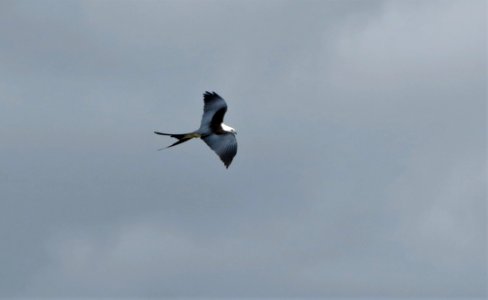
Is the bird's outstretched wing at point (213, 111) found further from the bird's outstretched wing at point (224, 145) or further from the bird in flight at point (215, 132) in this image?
the bird's outstretched wing at point (224, 145)

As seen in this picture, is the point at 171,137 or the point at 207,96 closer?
the point at 171,137

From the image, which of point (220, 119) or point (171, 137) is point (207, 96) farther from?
Result: point (171, 137)

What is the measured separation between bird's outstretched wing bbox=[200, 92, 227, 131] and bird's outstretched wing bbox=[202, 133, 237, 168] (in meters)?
0.57

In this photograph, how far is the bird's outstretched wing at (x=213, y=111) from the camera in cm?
3378

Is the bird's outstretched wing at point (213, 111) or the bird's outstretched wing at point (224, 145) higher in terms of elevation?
the bird's outstretched wing at point (213, 111)

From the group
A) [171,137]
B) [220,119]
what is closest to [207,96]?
[220,119]

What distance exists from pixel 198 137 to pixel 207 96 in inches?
95.9

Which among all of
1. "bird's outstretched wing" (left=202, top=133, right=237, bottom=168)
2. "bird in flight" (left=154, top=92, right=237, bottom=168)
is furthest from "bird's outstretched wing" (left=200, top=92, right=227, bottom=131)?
"bird's outstretched wing" (left=202, top=133, right=237, bottom=168)

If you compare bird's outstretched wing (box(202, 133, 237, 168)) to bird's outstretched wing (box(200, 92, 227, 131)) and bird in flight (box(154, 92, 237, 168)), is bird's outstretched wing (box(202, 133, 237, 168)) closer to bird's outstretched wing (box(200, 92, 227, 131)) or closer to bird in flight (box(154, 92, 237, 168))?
bird in flight (box(154, 92, 237, 168))

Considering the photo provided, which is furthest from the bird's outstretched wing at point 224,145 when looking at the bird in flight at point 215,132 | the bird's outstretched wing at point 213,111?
the bird's outstretched wing at point 213,111

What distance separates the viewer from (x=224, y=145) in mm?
32719

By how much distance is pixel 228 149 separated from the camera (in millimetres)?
32500

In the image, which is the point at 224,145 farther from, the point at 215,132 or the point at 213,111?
the point at 213,111

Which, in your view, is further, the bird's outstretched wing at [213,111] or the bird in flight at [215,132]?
the bird's outstretched wing at [213,111]
